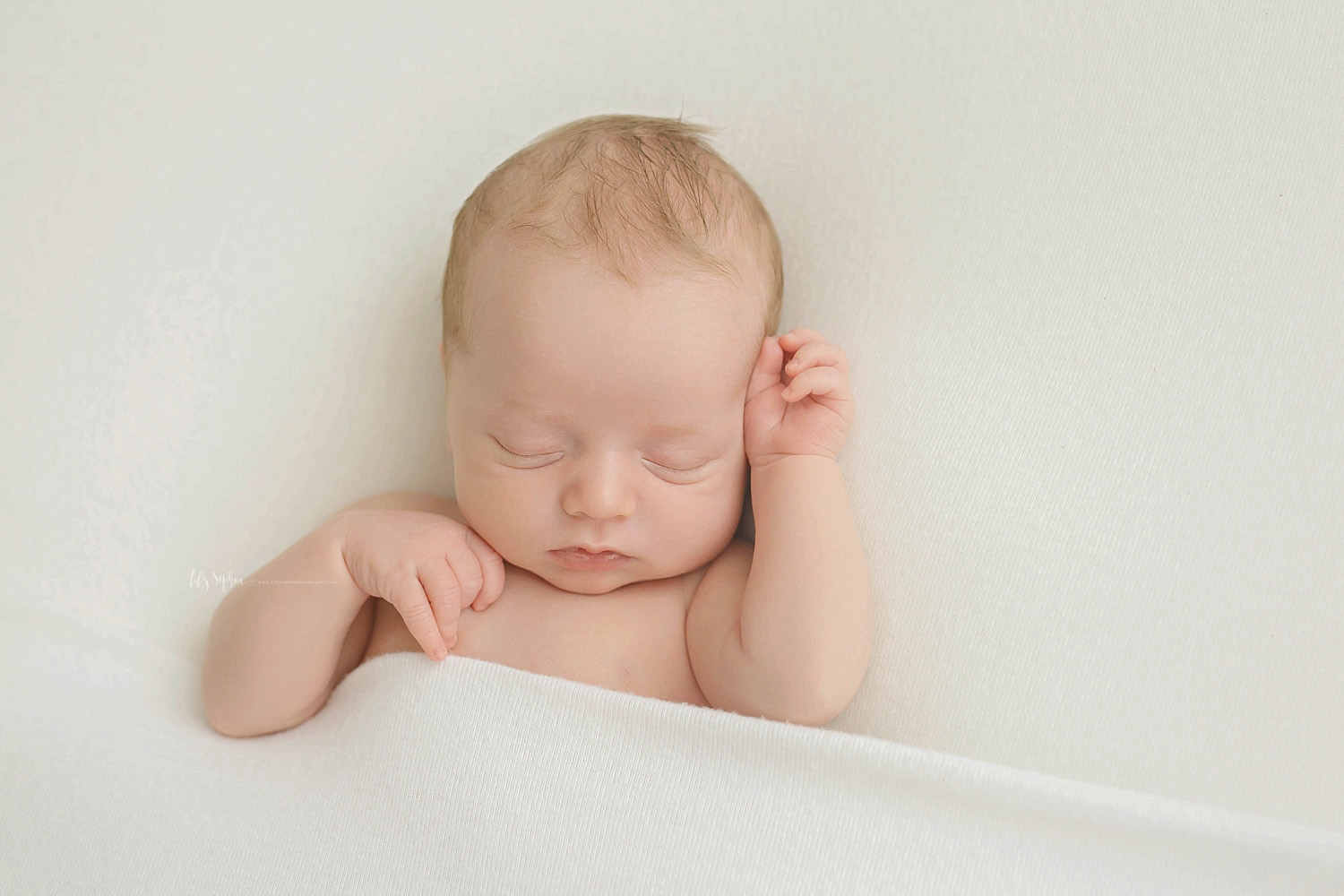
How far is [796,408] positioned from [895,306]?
0.54 feet

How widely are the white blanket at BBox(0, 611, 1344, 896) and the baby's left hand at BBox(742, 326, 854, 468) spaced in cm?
31

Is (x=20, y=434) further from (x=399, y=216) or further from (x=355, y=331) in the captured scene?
(x=399, y=216)

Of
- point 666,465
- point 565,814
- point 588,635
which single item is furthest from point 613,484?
point 565,814

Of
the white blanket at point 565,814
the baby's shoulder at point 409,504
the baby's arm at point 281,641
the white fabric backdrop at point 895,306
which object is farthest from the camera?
the baby's shoulder at point 409,504

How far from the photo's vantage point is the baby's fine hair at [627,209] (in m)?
1.00

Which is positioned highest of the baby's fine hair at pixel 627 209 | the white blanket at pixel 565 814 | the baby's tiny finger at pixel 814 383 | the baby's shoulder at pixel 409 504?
the baby's fine hair at pixel 627 209

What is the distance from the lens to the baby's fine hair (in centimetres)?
100

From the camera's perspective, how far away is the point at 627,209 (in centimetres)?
101

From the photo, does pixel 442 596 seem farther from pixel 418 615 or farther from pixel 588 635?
pixel 588 635

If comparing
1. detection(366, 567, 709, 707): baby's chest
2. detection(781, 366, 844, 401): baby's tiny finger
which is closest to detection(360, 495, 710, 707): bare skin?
detection(366, 567, 709, 707): baby's chest

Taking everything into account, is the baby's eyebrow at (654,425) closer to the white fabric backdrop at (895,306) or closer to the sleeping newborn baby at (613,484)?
the sleeping newborn baby at (613,484)

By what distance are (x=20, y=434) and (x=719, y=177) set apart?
881mm

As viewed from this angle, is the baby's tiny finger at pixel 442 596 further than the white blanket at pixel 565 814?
Yes

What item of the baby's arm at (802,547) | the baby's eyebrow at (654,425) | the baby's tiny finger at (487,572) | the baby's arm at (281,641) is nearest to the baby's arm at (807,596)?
the baby's arm at (802,547)
